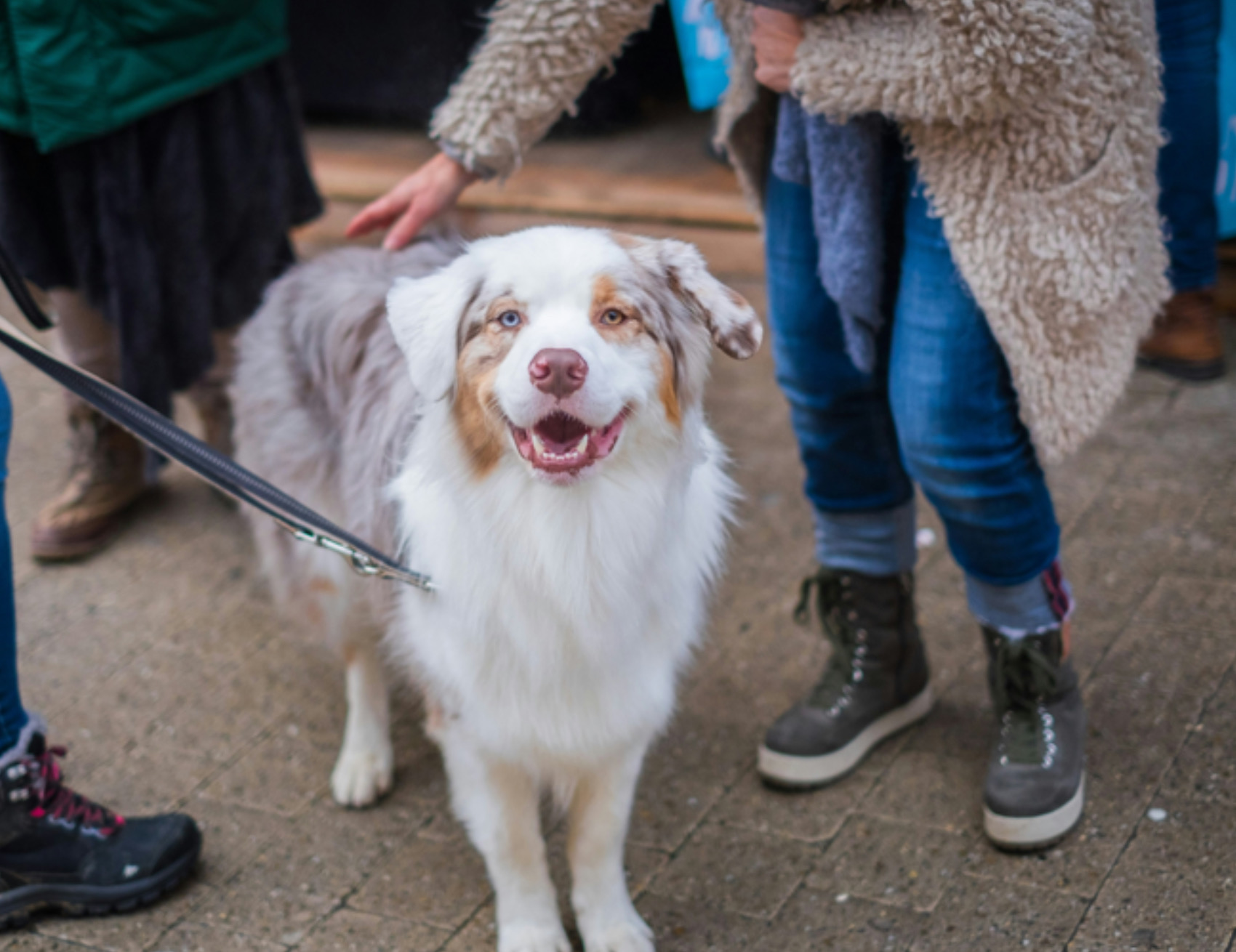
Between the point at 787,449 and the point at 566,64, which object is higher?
the point at 566,64

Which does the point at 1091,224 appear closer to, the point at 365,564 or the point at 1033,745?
the point at 1033,745

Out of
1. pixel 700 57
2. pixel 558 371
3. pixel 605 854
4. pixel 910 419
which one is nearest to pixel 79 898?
pixel 605 854

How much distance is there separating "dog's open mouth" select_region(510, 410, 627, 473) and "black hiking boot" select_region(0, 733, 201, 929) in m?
1.01

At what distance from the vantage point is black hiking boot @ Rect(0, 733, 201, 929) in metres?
2.00

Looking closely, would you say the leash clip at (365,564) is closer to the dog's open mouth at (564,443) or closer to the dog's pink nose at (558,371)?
the dog's open mouth at (564,443)

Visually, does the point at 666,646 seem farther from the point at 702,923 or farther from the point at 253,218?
the point at 253,218

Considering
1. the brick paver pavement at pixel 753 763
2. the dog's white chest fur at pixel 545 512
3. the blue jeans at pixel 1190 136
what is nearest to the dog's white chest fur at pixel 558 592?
the dog's white chest fur at pixel 545 512

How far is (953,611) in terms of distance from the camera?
2.79 m

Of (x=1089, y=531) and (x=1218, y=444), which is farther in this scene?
(x=1218, y=444)

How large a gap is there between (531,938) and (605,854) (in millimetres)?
174

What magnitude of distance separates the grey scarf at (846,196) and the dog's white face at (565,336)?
271 mm

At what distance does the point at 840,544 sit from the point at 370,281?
1011 mm

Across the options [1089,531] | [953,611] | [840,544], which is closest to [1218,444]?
[1089,531]

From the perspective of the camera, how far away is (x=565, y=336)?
5.25 ft
